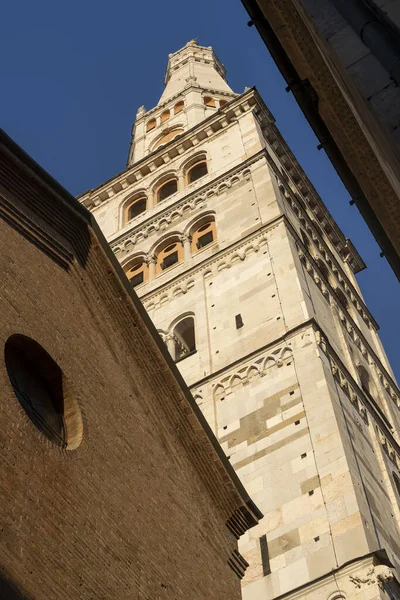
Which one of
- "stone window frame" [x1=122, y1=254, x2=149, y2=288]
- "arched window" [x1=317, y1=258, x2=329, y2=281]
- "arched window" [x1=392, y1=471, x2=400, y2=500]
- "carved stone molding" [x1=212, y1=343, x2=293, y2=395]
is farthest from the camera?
"stone window frame" [x1=122, y1=254, x2=149, y2=288]

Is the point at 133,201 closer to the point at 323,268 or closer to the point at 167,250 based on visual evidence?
the point at 167,250

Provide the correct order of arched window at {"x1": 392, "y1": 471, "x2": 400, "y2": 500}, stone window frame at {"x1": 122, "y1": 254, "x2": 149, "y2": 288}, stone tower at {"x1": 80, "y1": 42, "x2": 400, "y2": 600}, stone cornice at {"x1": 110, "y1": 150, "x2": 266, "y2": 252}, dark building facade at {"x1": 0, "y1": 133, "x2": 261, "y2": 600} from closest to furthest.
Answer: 1. dark building facade at {"x1": 0, "y1": 133, "x2": 261, "y2": 600}
2. stone tower at {"x1": 80, "y1": 42, "x2": 400, "y2": 600}
3. arched window at {"x1": 392, "y1": 471, "x2": 400, "y2": 500}
4. stone window frame at {"x1": 122, "y1": 254, "x2": 149, "y2": 288}
5. stone cornice at {"x1": 110, "y1": 150, "x2": 266, "y2": 252}

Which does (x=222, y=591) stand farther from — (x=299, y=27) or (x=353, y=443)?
(x=353, y=443)

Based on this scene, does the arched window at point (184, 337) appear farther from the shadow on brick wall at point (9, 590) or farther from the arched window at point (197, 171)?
the shadow on brick wall at point (9, 590)

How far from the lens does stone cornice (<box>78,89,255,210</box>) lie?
99.9 ft

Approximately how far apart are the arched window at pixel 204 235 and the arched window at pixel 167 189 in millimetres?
4388

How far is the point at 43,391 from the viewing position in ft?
27.0

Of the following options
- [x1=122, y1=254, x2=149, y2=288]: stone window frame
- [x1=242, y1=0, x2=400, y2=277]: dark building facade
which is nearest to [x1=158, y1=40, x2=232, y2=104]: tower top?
[x1=122, y1=254, x2=149, y2=288]: stone window frame

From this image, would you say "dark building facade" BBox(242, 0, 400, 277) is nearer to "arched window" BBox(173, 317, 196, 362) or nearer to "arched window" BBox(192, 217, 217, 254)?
"arched window" BBox(173, 317, 196, 362)

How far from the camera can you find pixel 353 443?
52.1 feet

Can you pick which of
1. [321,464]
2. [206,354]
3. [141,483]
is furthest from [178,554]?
[206,354]

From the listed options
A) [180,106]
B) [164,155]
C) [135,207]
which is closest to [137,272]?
[135,207]

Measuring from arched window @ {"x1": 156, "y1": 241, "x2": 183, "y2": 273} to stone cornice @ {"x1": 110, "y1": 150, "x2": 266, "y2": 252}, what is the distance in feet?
4.11

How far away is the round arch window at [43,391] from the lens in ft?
25.8
